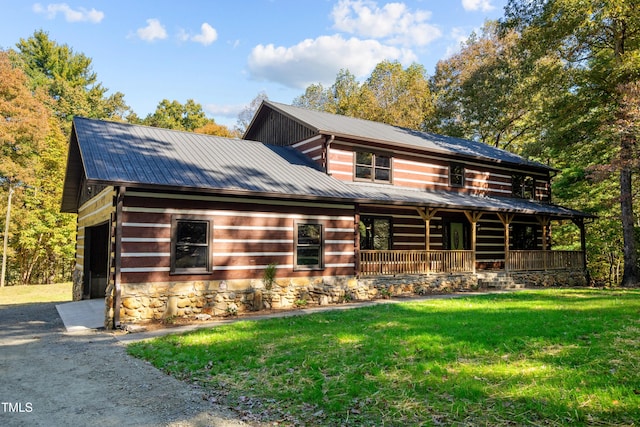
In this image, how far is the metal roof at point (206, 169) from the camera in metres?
12.0

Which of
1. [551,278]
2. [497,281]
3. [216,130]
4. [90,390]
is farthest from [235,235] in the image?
[216,130]

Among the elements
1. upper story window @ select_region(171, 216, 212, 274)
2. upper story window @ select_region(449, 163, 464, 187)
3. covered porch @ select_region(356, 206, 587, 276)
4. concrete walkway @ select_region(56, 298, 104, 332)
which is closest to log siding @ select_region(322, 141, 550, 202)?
upper story window @ select_region(449, 163, 464, 187)

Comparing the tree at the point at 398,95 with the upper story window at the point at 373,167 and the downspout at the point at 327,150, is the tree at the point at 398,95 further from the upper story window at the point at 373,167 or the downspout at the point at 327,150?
the downspout at the point at 327,150

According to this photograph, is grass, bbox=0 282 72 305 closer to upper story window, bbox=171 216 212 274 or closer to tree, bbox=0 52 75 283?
tree, bbox=0 52 75 283

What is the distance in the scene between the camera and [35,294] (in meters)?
24.5

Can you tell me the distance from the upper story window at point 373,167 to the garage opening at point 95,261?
10322 mm

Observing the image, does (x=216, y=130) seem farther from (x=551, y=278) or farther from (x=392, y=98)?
(x=551, y=278)

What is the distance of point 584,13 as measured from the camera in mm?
18312

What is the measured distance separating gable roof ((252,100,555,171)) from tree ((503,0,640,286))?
357 centimetres

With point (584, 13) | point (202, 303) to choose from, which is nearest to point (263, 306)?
point (202, 303)

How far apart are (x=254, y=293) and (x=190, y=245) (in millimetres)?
2395

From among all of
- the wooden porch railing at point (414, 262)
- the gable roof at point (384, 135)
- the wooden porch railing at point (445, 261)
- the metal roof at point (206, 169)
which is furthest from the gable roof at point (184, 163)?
the wooden porch railing at point (445, 261)

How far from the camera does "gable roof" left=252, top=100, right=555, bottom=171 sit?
1810 cm

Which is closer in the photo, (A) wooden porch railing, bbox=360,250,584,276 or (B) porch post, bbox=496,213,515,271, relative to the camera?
(A) wooden porch railing, bbox=360,250,584,276
